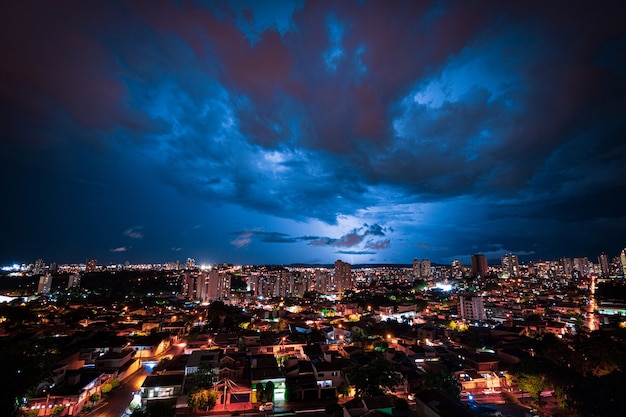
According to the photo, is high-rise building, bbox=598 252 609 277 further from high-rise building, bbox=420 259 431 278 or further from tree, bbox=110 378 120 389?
tree, bbox=110 378 120 389

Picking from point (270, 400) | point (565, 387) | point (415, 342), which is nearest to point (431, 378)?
point (565, 387)

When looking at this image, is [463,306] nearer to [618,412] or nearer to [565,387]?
[565,387]

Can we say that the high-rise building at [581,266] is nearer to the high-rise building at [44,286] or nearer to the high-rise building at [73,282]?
the high-rise building at [73,282]

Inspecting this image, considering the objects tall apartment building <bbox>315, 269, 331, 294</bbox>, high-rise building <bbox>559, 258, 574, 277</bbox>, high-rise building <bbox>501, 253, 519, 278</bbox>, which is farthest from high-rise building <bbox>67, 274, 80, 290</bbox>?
high-rise building <bbox>559, 258, 574, 277</bbox>

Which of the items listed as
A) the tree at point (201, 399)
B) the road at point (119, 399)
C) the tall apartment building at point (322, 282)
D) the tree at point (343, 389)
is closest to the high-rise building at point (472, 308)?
the tree at point (343, 389)

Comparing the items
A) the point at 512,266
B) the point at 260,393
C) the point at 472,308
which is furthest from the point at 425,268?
the point at 260,393

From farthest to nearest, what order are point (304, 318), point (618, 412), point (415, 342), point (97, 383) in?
point (304, 318) → point (415, 342) → point (97, 383) → point (618, 412)

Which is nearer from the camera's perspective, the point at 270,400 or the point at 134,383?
the point at 270,400

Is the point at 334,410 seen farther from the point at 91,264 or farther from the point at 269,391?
the point at 91,264
